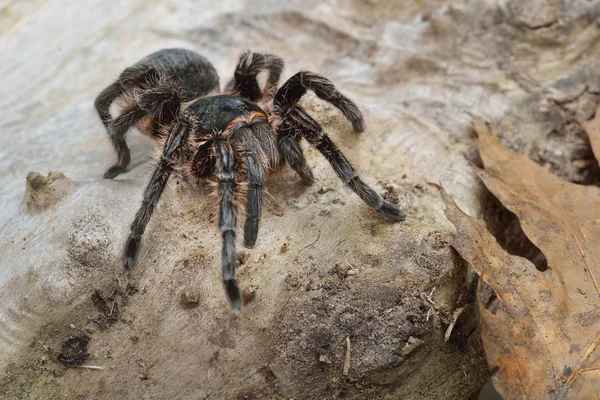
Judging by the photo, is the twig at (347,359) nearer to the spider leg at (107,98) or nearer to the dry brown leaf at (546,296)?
the dry brown leaf at (546,296)

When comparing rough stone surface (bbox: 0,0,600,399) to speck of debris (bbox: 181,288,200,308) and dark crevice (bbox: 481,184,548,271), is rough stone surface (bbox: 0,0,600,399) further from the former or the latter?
dark crevice (bbox: 481,184,548,271)

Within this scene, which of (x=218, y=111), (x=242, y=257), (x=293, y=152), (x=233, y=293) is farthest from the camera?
(x=218, y=111)

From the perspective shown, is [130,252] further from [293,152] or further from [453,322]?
[453,322]

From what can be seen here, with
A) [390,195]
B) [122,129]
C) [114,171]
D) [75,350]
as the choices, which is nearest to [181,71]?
[122,129]

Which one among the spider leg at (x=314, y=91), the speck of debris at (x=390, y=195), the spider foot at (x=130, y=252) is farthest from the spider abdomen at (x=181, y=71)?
the speck of debris at (x=390, y=195)

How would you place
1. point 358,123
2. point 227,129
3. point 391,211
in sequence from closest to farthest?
point 391,211 < point 227,129 < point 358,123
